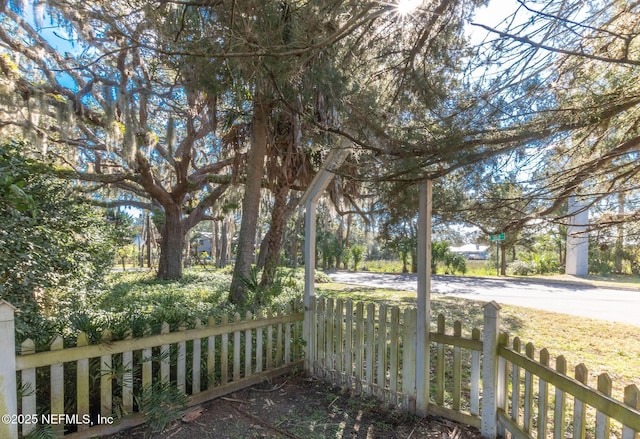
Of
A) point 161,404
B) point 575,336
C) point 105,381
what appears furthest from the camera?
point 575,336

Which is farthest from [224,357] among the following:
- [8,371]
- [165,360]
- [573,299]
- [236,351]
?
[573,299]

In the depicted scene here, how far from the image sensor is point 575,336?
481cm

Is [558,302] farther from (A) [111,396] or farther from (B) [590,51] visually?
(A) [111,396]

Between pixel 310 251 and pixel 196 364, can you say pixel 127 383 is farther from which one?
pixel 310 251

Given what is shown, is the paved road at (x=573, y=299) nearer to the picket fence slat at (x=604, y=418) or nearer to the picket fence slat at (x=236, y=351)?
the picket fence slat at (x=604, y=418)

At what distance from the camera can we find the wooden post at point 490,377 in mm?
2344

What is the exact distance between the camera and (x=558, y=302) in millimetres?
7574

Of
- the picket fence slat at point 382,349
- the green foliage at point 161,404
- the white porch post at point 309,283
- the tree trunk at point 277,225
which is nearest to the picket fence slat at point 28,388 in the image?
the green foliage at point 161,404

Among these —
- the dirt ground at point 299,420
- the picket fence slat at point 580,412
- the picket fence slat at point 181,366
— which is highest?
the picket fence slat at point 580,412

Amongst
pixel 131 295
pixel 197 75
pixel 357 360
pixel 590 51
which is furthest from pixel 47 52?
pixel 590 51

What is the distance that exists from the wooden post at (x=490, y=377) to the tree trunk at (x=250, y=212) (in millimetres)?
3495

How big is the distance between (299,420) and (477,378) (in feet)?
4.65

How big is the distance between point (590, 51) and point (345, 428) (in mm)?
3483

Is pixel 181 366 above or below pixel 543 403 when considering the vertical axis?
below
